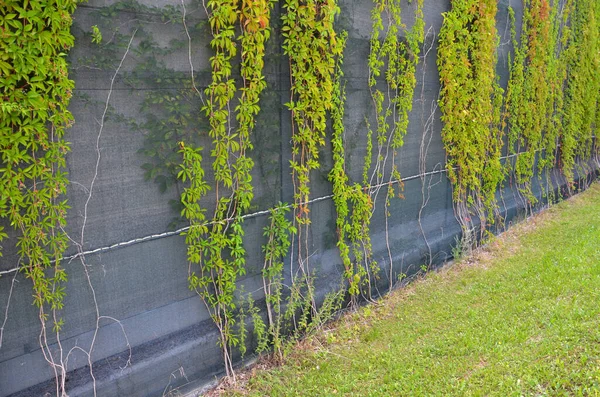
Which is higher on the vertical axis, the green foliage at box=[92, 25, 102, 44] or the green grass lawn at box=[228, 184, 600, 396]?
the green foliage at box=[92, 25, 102, 44]

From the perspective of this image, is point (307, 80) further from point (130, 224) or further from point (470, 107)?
point (470, 107)

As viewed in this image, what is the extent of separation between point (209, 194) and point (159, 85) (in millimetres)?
611

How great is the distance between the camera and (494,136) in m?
5.17

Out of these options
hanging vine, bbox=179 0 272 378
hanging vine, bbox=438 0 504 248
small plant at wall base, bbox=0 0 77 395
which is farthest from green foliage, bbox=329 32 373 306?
small plant at wall base, bbox=0 0 77 395

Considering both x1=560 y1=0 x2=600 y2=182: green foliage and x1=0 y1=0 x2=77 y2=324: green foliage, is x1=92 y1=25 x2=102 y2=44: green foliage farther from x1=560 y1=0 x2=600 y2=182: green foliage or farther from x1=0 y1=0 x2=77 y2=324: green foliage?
x1=560 y1=0 x2=600 y2=182: green foliage

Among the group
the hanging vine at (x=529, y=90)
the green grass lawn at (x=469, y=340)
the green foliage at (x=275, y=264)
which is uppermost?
the hanging vine at (x=529, y=90)

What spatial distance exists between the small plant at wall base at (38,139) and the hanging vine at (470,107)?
3.29 metres

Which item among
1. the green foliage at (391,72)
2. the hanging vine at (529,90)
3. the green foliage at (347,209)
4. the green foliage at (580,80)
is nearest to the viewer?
the green foliage at (347,209)

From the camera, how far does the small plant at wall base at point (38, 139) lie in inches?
69.1

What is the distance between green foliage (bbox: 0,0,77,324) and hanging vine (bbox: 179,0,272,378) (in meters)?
0.60

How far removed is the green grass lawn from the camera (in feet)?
8.52

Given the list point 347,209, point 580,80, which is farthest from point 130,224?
point 580,80

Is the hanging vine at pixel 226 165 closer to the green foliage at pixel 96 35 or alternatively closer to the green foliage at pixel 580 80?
the green foliage at pixel 96 35

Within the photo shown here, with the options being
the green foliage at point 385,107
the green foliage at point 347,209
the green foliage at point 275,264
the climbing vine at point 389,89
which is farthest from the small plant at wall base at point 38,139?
the climbing vine at point 389,89
